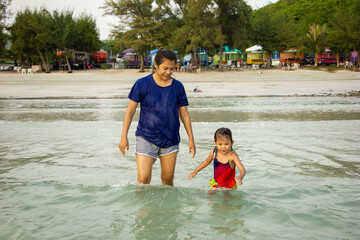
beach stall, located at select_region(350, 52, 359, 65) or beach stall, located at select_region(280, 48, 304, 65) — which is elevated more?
beach stall, located at select_region(280, 48, 304, 65)

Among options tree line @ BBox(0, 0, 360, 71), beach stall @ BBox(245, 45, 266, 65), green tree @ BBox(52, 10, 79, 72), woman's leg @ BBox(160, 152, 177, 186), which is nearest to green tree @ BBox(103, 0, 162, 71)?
tree line @ BBox(0, 0, 360, 71)

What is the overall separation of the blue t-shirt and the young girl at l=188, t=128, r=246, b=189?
0.55m

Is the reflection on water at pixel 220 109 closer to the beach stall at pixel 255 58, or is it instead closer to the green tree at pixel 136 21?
the green tree at pixel 136 21

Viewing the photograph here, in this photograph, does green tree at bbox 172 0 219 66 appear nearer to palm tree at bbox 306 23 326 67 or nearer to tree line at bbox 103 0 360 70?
tree line at bbox 103 0 360 70

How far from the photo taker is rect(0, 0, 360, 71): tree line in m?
37.7

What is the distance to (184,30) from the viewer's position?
37156 millimetres

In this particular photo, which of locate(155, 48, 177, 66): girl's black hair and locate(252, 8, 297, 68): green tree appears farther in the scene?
locate(252, 8, 297, 68): green tree

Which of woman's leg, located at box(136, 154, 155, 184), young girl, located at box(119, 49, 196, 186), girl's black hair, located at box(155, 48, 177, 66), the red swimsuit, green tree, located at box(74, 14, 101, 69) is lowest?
the red swimsuit

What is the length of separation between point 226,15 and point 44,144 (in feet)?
117

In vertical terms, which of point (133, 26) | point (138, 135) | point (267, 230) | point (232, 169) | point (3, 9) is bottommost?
point (267, 230)

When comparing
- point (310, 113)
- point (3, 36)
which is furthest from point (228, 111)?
point (3, 36)

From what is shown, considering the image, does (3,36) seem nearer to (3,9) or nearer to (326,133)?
(3,9)

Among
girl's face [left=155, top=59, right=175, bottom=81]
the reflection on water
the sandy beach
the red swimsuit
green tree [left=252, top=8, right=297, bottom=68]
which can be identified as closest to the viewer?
girl's face [left=155, top=59, right=175, bottom=81]

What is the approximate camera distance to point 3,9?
→ 50.1 metres
